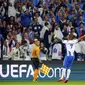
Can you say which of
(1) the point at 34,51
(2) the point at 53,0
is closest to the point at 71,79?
(1) the point at 34,51

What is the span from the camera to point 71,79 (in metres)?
23.1

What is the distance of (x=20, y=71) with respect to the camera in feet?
73.0

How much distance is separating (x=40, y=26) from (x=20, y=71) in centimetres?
273

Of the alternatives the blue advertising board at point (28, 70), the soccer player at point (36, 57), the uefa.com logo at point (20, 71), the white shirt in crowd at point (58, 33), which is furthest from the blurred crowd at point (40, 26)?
the soccer player at point (36, 57)

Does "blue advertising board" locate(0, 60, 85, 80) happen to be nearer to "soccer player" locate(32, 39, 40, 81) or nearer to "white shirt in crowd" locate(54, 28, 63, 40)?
"soccer player" locate(32, 39, 40, 81)

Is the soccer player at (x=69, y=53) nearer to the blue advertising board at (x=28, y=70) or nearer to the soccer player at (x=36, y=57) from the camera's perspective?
the soccer player at (x=36, y=57)

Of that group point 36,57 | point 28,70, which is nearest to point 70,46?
point 36,57

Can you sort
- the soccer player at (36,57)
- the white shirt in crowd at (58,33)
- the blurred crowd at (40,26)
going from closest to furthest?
the soccer player at (36,57)
the blurred crowd at (40,26)
the white shirt in crowd at (58,33)

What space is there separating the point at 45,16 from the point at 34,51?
3581mm

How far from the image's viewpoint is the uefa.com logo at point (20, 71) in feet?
71.9

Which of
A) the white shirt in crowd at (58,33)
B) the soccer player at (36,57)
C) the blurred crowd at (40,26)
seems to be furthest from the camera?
the white shirt in crowd at (58,33)

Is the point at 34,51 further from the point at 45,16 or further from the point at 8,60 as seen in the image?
the point at 45,16

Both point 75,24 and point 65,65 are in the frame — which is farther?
point 75,24

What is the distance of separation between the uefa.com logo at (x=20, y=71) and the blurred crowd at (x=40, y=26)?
50 cm
